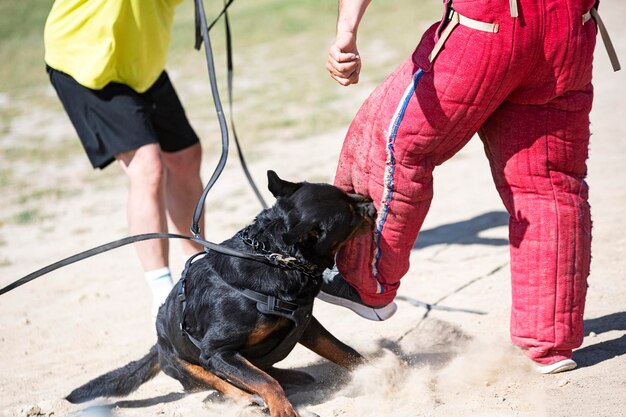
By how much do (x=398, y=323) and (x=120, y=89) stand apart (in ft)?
7.37

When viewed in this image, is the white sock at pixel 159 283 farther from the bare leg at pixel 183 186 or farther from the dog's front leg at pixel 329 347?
the dog's front leg at pixel 329 347

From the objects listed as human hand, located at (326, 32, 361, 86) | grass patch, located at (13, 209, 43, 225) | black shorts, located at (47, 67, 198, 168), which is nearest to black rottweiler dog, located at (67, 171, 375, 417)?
human hand, located at (326, 32, 361, 86)

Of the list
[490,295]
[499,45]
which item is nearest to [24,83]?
[490,295]

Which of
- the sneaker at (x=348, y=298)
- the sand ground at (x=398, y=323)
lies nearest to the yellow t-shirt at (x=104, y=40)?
the sand ground at (x=398, y=323)

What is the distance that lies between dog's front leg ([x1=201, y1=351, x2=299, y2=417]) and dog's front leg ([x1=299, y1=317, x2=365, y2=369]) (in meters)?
0.47

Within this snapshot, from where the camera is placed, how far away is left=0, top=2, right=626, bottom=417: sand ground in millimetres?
3605

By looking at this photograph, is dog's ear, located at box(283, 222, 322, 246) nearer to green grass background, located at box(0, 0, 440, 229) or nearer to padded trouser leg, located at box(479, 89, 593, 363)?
padded trouser leg, located at box(479, 89, 593, 363)

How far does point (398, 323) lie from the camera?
185 inches

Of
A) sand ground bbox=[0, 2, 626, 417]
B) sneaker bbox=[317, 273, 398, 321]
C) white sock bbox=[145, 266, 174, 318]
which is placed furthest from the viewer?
white sock bbox=[145, 266, 174, 318]

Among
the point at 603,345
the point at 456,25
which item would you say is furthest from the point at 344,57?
the point at 603,345

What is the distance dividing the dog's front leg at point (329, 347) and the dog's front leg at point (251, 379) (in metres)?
0.47

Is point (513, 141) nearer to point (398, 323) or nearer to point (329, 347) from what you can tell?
point (329, 347)

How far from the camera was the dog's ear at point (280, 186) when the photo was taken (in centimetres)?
369

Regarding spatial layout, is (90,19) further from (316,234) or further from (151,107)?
(316,234)
